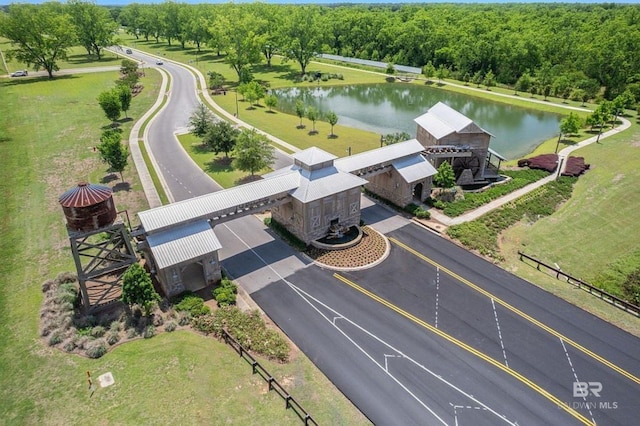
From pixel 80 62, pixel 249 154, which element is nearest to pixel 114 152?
pixel 249 154

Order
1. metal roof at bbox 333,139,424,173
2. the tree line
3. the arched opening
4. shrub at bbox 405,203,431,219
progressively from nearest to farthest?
metal roof at bbox 333,139,424,173, shrub at bbox 405,203,431,219, the arched opening, the tree line

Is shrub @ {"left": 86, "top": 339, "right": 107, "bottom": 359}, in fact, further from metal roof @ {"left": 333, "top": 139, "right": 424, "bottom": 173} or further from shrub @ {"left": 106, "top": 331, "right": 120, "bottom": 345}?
metal roof @ {"left": 333, "top": 139, "right": 424, "bottom": 173}

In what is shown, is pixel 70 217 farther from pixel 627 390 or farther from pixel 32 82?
pixel 32 82

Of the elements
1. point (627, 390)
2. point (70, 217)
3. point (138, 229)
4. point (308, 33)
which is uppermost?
point (308, 33)

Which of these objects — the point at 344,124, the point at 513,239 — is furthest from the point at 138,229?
the point at 344,124

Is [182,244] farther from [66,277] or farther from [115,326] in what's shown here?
[66,277]

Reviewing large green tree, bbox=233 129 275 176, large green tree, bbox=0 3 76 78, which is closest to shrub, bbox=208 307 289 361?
large green tree, bbox=233 129 275 176

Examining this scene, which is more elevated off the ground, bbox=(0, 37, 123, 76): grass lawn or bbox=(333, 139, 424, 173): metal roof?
bbox=(0, 37, 123, 76): grass lawn
